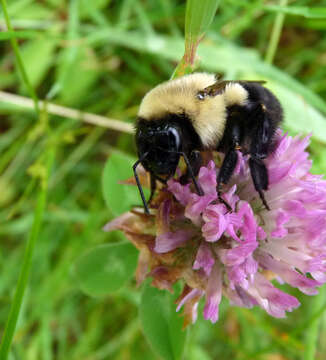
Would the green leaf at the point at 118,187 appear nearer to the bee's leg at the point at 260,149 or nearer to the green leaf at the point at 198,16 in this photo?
the bee's leg at the point at 260,149

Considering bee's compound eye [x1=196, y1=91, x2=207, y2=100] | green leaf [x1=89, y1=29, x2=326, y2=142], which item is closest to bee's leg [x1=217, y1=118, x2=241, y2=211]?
bee's compound eye [x1=196, y1=91, x2=207, y2=100]

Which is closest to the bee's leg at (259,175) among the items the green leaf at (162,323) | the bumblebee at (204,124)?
the bumblebee at (204,124)

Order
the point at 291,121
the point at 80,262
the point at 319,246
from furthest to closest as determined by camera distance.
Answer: the point at 291,121
the point at 80,262
the point at 319,246

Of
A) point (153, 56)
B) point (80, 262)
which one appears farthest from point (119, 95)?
point (80, 262)

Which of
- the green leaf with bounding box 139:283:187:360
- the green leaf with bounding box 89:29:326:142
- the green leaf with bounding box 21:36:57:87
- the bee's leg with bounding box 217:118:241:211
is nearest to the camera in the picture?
the bee's leg with bounding box 217:118:241:211

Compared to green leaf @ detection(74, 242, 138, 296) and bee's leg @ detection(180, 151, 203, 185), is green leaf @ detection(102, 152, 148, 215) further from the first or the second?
bee's leg @ detection(180, 151, 203, 185)

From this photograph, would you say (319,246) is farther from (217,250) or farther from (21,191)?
(21,191)
